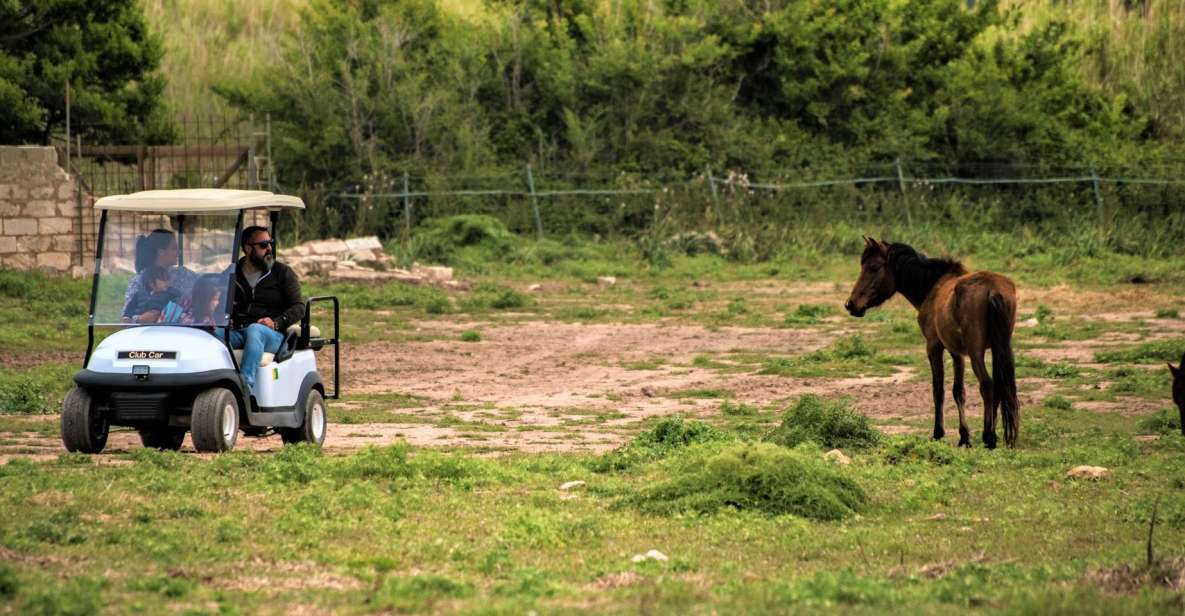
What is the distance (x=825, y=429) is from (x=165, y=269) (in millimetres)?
5657

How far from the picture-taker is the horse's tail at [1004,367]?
14242mm

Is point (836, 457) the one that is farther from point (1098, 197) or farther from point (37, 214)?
point (1098, 197)

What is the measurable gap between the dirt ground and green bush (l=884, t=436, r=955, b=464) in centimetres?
251

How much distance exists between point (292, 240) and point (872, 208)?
13.5m

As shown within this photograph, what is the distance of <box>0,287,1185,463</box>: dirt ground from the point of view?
51.0ft

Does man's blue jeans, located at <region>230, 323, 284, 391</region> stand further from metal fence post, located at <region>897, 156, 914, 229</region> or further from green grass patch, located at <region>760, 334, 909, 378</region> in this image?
metal fence post, located at <region>897, 156, 914, 229</region>

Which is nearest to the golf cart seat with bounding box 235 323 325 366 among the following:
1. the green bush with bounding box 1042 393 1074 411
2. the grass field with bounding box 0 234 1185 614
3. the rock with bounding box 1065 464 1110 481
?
the grass field with bounding box 0 234 1185 614

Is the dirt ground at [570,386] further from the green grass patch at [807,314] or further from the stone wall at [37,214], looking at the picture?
the stone wall at [37,214]

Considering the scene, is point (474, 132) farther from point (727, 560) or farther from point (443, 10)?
point (727, 560)

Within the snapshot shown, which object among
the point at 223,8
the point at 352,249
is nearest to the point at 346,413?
the point at 352,249

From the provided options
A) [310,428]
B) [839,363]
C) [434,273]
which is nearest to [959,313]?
[310,428]

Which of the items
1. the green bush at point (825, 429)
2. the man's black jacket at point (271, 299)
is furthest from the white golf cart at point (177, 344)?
the green bush at point (825, 429)

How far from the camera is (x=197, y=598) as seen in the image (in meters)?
8.02

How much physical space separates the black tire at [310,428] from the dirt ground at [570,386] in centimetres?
24
